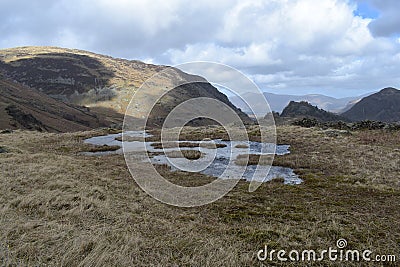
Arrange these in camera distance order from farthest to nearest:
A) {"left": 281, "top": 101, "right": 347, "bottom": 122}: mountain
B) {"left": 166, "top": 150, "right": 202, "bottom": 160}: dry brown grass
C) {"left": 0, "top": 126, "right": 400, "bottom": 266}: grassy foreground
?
{"left": 281, "top": 101, "right": 347, "bottom": 122}: mountain, {"left": 166, "top": 150, "right": 202, "bottom": 160}: dry brown grass, {"left": 0, "top": 126, "right": 400, "bottom": 266}: grassy foreground

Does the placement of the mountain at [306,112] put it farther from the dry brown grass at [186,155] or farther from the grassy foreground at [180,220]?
the grassy foreground at [180,220]

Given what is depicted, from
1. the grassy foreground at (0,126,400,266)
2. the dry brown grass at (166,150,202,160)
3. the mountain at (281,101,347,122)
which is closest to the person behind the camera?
the grassy foreground at (0,126,400,266)

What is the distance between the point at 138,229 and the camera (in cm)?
888

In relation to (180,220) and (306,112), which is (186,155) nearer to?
(180,220)

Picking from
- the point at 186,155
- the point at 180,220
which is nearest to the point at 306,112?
the point at 186,155

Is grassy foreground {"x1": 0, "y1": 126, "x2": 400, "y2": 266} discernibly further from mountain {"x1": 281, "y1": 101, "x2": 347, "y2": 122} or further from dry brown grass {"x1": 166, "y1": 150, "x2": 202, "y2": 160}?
mountain {"x1": 281, "y1": 101, "x2": 347, "y2": 122}

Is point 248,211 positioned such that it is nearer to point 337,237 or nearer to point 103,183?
point 337,237

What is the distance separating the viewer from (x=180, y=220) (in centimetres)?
1023

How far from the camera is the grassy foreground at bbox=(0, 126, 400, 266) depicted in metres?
6.85

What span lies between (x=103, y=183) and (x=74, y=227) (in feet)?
22.9

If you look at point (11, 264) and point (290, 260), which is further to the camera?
point (290, 260)

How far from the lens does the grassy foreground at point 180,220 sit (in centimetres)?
685

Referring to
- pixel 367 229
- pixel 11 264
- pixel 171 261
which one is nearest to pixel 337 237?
pixel 367 229

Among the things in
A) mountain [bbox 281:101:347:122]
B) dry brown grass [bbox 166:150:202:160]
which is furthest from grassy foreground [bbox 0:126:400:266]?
mountain [bbox 281:101:347:122]
